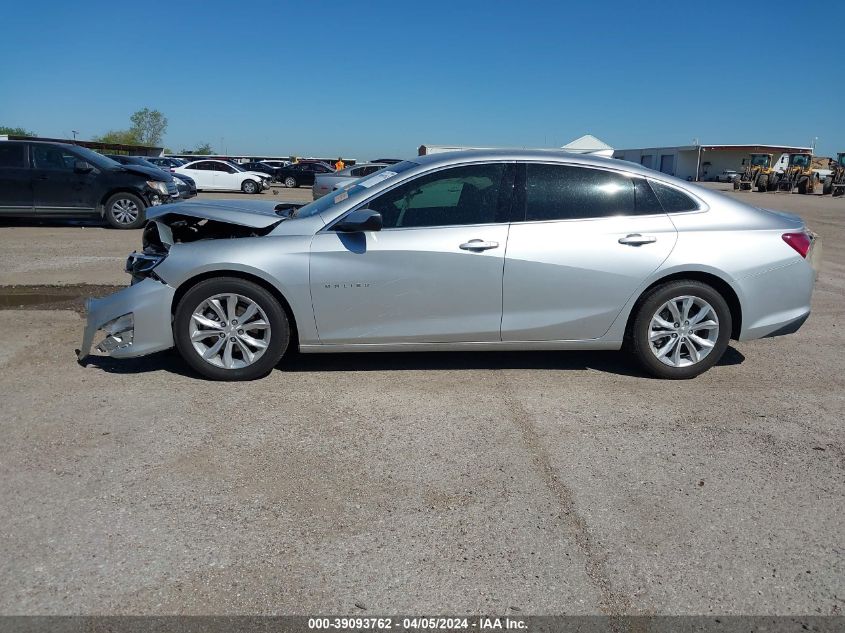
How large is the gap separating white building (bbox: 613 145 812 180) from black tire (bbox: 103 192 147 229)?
221 feet

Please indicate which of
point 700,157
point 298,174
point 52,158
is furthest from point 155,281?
point 700,157

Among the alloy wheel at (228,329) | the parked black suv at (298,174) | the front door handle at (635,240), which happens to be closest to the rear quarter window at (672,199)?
the front door handle at (635,240)

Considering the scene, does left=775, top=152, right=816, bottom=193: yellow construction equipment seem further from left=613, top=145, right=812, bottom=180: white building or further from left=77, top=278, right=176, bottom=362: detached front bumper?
left=77, top=278, right=176, bottom=362: detached front bumper

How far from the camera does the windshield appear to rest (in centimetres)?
505

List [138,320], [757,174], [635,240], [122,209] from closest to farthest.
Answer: [138,320] < [635,240] < [122,209] < [757,174]

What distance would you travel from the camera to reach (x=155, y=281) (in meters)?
4.84

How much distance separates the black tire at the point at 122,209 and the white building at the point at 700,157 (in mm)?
67451

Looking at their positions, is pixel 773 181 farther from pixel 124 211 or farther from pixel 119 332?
pixel 119 332

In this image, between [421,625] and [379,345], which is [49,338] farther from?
[421,625]

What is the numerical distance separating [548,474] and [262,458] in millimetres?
1503

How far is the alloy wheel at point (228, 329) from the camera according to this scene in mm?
4812

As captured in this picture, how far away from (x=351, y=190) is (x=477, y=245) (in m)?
1.07

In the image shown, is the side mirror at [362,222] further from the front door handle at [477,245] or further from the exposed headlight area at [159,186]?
the exposed headlight area at [159,186]

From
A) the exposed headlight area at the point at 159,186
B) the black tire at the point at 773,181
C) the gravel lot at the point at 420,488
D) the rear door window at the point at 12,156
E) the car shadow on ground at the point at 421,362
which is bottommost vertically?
Answer: the gravel lot at the point at 420,488
